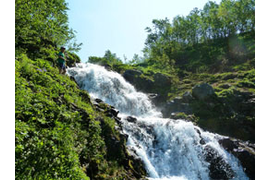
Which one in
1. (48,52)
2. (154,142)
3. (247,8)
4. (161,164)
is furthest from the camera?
(247,8)

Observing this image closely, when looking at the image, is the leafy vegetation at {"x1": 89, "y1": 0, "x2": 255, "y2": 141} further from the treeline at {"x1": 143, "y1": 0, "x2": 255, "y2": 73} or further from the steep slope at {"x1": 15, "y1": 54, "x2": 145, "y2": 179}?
the steep slope at {"x1": 15, "y1": 54, "x2": 145, "y2": 179}

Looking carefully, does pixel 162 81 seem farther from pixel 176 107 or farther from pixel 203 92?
pixel 203 92

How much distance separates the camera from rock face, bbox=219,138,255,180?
1595cm

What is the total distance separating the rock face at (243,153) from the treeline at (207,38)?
87.4ft

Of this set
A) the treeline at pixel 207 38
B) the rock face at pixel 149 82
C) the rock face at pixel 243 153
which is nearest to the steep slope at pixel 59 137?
the rock face at pixel 243 153

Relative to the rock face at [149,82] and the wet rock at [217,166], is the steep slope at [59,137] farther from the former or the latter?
the rock face at [149,82]

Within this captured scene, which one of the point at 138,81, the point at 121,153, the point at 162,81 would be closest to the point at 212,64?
the point at 162,81

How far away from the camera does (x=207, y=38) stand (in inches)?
2525

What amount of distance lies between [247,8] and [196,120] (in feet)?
164

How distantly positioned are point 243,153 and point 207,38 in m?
55.5

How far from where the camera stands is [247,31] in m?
57.8

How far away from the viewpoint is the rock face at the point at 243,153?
52.3 feet
